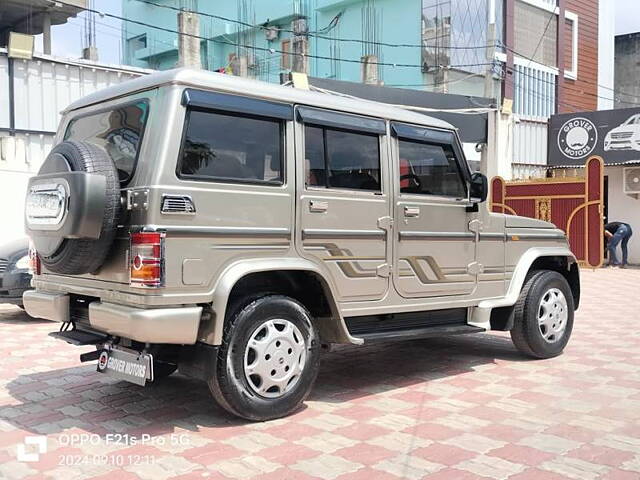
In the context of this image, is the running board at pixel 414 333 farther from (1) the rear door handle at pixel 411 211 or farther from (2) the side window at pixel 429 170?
(2) the side window at pixel 429 170

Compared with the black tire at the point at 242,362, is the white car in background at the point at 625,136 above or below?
above

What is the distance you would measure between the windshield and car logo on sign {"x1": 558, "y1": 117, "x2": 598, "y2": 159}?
54.0 feet

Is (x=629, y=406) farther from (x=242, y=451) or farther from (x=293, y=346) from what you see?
(x=242, y=451)

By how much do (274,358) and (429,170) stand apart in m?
2.17

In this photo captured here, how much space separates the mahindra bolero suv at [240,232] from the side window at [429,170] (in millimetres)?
18

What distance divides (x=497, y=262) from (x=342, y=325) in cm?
196

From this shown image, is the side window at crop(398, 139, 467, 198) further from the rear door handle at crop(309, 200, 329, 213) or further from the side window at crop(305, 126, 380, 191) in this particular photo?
the rear door handle at crop(309, 200, 329, 213)

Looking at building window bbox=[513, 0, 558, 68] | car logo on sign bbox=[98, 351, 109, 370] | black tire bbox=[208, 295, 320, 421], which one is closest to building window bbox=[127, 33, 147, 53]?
building window bbox=[513, 0, 558, 68]

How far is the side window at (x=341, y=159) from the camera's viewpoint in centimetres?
473

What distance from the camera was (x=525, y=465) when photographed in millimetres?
3686

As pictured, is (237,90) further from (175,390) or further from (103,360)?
(175,390)

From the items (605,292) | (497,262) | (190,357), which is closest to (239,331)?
(190,357)

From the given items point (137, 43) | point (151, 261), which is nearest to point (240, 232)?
point (151, 261)

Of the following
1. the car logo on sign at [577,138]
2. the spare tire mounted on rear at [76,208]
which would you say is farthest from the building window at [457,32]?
the spare tire mounted on rear at [76,208]
